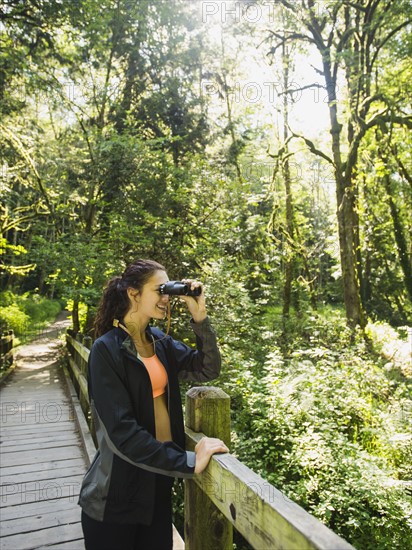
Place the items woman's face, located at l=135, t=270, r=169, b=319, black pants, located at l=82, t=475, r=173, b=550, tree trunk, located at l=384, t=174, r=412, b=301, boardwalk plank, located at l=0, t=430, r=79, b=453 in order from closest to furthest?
black pants, located at l=82, t=475, r=173, b=550 < woman's face, located at l=135, t=270, r=169, b=319 < boardwalk plank, located at l=0, t=430, r=79, b=453 < tree trunk, located at l=384, t=174, r=412, b=301

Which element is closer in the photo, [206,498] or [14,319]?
[206,498]

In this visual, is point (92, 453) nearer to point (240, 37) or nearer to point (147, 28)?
point (147, 28)

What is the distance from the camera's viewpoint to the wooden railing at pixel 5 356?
1010cm

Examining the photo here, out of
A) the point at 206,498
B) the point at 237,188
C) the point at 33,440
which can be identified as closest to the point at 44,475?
the point at 33,440

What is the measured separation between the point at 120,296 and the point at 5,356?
10168 mm

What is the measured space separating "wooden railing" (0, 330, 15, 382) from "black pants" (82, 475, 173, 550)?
29.0ft

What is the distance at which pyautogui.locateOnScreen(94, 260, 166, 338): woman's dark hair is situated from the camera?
2.10 metres

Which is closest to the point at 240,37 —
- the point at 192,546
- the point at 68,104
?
the point at 68,104

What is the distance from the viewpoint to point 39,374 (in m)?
10.8

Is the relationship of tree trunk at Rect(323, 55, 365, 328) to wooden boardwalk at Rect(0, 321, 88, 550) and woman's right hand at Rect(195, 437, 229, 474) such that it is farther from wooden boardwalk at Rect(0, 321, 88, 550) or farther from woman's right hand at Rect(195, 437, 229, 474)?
woman's right hand at Rect(195, 437, 229, 474)

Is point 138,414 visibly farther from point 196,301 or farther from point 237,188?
point 237,188

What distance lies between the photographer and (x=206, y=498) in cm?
194

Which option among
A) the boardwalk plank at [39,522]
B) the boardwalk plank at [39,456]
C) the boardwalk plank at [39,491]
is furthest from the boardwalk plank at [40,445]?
the boardwalk plank at [39,522]

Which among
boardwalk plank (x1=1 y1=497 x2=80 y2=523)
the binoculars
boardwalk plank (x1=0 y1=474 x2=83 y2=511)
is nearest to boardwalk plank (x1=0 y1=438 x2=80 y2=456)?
boardwalk plank (x1=0 y1=474 x2=83 y2=511)
